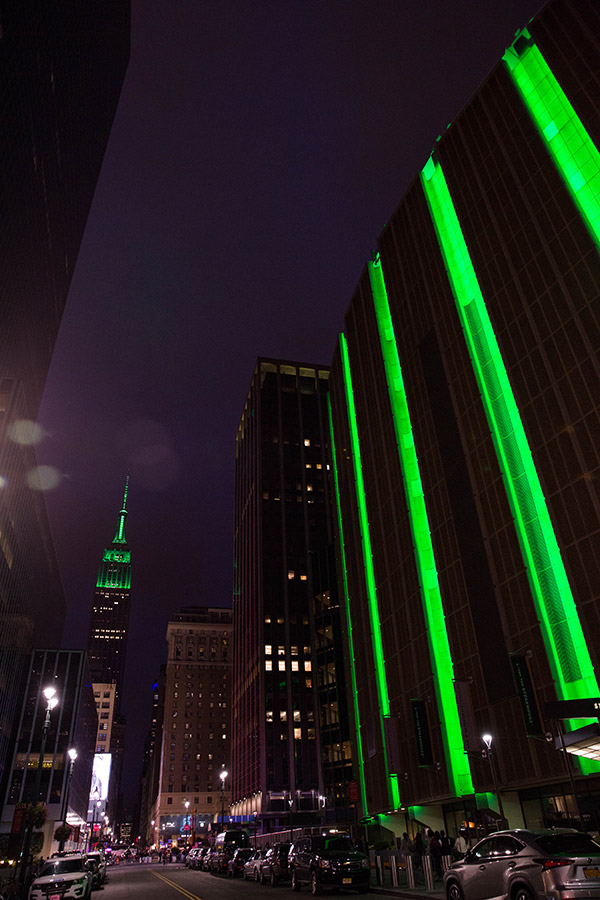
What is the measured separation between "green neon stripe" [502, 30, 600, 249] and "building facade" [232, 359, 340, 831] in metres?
84.9

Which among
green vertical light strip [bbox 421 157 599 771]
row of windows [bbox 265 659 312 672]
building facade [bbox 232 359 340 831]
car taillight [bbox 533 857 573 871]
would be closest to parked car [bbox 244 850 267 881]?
green vertical light strip [bbox 421 157 599 771]

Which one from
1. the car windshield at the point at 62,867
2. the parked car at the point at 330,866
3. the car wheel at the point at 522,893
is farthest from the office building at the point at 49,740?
the car wheel at the point at 522,893

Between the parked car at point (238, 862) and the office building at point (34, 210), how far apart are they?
55690 mm

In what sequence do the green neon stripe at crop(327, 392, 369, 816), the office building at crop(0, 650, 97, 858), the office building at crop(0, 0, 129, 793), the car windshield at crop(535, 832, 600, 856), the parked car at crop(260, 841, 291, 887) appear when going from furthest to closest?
the office building at crop(0, 650, 97, 858), the office building at crop(0, 0, 129, 793), the green neon stripe at crop(327, 392, 369, 816), the parked car at crop(260, 841, 291, 887), the car windshield at crop(535, 832, 600, 856)

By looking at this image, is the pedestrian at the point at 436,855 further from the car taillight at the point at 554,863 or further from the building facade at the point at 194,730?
the building facade at the point at 194,730

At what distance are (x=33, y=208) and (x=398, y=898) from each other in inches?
3055

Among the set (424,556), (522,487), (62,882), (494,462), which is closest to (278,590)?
(424,556)

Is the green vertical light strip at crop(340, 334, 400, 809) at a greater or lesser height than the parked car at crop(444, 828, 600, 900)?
greater

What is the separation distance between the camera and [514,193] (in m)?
34.2

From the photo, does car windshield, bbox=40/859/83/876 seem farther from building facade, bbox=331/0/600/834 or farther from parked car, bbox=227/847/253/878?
parked car, bbox=227/847/253/878

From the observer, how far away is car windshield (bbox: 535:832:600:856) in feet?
35.8

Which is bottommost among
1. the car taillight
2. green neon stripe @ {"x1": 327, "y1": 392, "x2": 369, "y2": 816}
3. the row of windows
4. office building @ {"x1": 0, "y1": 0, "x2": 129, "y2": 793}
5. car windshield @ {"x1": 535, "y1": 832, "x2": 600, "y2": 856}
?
the car taillight

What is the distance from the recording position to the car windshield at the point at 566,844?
35.8 ft

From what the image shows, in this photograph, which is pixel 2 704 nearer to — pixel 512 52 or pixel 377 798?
pixel 377 798
